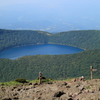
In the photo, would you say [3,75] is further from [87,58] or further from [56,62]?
[87,58]

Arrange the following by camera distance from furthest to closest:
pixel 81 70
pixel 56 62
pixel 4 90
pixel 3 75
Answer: pixel 56 62 → pixel 81 70 → pixel 3 75 → pixel 4 90

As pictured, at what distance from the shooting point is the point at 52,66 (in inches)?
5089

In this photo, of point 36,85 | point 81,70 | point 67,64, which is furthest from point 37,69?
point 36,85

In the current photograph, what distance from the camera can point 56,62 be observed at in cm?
13500

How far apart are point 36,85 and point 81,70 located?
99448 mm

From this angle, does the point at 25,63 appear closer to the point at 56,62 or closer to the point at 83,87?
the point at 56,62

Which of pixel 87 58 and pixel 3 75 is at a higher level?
pixel 87 58

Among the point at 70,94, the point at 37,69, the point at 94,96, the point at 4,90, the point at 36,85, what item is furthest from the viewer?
the point at 37,69

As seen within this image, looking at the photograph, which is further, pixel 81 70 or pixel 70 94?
pixel 81 70

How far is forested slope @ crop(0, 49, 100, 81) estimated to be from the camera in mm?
110688

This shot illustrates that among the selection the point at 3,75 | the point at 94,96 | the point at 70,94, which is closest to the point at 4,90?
the point at 70,94

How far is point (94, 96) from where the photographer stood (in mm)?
13773

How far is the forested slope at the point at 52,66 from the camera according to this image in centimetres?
11069

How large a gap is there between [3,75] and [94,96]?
97.9 meters
